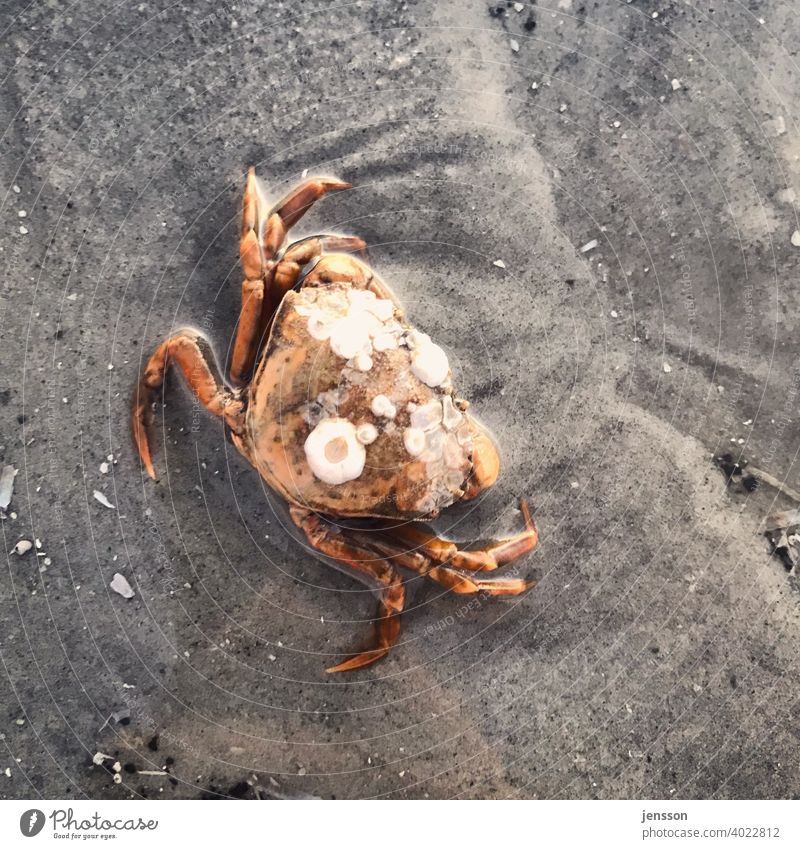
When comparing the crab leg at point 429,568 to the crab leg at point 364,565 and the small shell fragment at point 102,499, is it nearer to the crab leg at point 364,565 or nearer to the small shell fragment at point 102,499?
the crab leg at point 364,565

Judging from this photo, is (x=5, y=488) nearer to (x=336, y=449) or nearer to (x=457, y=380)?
(x=336, y=449)

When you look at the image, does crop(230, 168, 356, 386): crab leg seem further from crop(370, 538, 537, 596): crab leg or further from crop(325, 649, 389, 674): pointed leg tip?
crop(325, 649, 389, 674): pointed leg tip

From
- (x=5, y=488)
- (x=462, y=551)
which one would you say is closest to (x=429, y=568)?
(x=462, y=551)

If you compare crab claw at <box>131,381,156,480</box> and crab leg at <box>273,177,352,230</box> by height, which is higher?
crab leg at <box>273,177,352,230</box>

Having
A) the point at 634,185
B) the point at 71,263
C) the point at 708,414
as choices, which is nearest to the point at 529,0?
the point at 634,185
